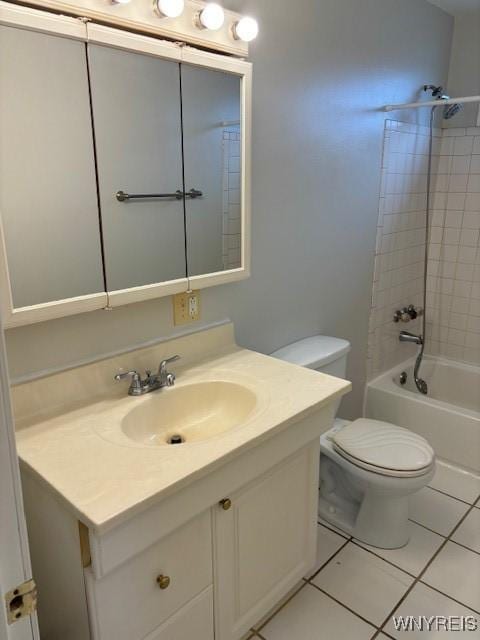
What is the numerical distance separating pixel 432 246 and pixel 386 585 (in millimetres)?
2086

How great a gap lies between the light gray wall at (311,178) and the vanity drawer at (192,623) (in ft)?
2.51

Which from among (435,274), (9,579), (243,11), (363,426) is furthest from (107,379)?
(435,274)

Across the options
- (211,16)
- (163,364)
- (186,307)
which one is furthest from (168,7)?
(163,364)

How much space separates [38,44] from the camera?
1.24m

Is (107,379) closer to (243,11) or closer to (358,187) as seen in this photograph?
(243,11)

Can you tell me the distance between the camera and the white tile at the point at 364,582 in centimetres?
179

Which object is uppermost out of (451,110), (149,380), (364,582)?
(451,110)

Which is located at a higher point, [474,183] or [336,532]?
[474,183]

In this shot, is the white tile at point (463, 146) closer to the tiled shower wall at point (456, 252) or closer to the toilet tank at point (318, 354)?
the tiled shower wall at point (456, 252)

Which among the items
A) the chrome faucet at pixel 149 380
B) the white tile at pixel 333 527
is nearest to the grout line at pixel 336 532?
the white tile at pixel 333 527

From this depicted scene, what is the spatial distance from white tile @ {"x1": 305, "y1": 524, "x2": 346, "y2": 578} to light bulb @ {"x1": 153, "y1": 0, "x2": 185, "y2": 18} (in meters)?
1.98

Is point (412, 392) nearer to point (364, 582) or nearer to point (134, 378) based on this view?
point (364, 582)

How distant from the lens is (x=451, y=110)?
2871 mm

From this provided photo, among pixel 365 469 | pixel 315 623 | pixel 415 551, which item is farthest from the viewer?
pixel 415 551
